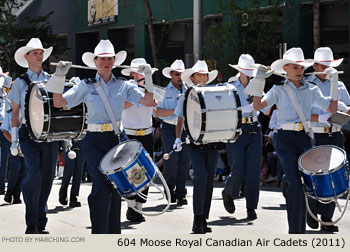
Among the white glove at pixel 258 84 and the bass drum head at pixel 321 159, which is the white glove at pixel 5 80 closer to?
the white glove at pixel 258 84

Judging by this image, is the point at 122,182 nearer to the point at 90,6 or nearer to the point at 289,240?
the point at 289,240

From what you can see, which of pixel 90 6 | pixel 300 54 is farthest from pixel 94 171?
pixel 90 6

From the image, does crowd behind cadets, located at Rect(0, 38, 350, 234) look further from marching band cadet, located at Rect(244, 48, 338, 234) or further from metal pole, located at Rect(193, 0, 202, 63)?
metal pole, located at Rect(193, 0, 202, 63)

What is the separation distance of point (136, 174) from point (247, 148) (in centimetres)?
399

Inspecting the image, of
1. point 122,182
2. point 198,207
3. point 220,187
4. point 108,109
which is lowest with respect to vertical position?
point 220,187

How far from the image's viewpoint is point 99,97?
838 cm

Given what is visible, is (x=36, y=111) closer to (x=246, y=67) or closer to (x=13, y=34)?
(x=246, y=67)

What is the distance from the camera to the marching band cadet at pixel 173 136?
1240cm

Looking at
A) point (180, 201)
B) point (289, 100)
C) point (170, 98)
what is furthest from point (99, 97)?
point (180, 201)

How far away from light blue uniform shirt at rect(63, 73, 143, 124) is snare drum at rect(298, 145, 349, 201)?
1743 mm

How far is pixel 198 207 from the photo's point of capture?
1009 cm

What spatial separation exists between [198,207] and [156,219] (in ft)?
4.92

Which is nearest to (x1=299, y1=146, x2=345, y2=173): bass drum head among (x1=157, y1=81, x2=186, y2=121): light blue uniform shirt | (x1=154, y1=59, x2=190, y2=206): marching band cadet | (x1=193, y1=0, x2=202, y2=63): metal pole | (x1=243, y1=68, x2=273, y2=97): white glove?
(x1=243, y1=68, x2=273, y2=97): white glove

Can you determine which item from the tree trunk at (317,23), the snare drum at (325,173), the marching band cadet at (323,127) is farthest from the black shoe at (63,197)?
the tree trunk at (317,23)
